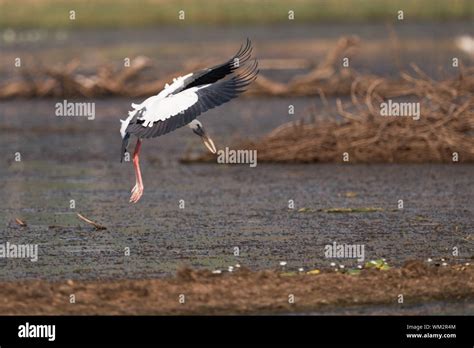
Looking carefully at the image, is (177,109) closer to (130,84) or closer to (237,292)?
(237,292)

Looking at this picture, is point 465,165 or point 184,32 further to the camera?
point 184,32

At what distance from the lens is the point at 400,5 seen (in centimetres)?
4381

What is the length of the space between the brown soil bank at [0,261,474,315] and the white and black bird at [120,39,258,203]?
1.99m

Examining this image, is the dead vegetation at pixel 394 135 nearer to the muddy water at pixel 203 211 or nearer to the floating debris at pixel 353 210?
the muddy water at pixel 203 211

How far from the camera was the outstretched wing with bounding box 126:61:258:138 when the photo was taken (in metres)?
11.7

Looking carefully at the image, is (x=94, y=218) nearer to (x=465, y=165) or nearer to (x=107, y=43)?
(x=465, y=165)

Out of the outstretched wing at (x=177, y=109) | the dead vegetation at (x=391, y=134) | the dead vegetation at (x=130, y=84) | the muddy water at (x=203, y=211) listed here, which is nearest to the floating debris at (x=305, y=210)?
the muddy water at (x=203, y=211)

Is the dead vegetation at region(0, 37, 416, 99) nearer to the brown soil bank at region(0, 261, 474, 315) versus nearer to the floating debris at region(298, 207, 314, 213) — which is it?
the floating debris at region(298, 207, 314, 213)

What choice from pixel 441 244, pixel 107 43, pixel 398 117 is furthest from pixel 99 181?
pixel 107 43

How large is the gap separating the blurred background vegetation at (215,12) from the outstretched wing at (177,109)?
3057 cm

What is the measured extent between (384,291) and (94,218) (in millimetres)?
4378

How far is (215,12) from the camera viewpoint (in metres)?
45.0

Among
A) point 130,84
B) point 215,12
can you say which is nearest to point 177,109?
point 130,84
